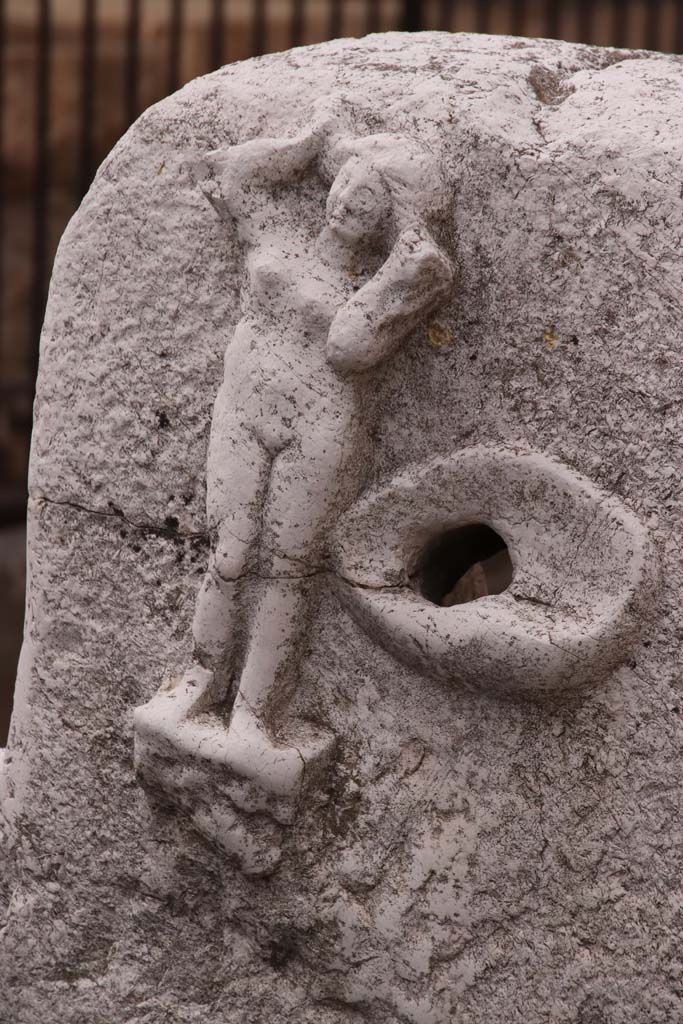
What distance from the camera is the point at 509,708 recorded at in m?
1.46

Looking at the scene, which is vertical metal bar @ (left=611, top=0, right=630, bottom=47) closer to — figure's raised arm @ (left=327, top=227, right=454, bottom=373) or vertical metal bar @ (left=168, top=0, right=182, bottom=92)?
vertical metal bar @ (left=168, top=0, right=182, bottom=92)

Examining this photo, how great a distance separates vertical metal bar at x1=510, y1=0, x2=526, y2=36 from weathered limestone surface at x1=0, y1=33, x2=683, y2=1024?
2885 millimetres

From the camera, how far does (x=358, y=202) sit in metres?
1.39

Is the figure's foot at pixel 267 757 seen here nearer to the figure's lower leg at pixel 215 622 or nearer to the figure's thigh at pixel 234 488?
the figure's lower leg at pixel 215 622

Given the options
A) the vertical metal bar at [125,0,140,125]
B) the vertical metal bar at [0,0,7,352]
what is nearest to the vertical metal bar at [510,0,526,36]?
the vertical metal bar at [125,0,140,125]

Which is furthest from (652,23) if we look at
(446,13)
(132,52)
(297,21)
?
(132,52)

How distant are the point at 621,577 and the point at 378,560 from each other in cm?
24

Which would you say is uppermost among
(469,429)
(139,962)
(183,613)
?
(469,429)

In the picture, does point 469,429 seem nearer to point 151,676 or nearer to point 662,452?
point 662,452

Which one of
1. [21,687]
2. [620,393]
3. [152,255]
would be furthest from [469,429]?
[21,687]

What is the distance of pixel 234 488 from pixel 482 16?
316 cm

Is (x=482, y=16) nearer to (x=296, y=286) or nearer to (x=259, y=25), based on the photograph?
(x=259, y=25)

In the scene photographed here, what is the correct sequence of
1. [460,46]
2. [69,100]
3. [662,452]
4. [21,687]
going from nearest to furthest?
1. [662,452]
2. [460,46]
3. [21,687]
4. [69,100]

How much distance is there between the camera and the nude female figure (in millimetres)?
1391
